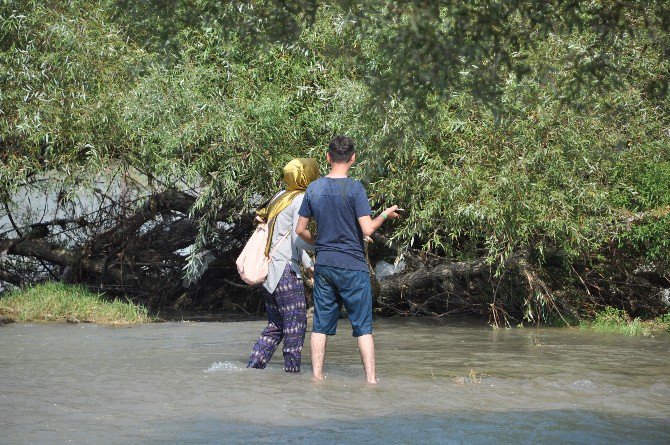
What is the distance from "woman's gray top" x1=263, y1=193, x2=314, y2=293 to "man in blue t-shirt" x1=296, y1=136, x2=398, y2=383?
444 mm

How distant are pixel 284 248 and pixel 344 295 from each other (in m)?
0.83

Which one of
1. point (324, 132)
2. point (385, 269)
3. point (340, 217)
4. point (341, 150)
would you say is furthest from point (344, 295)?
point (385, 269)

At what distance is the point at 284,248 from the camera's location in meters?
8.85

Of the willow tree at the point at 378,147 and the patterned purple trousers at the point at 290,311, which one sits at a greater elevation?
the willow tree at the point at 378,147

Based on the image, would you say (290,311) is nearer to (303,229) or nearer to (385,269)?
(303,229)

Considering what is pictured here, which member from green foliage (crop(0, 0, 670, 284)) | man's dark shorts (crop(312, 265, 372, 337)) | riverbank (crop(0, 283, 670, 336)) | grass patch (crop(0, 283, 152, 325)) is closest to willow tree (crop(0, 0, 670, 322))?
green foliage (crop(0, 0, 670, 284))

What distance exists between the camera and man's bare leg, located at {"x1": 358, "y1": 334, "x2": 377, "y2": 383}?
827cm

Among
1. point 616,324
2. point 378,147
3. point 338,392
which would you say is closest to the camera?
point 338,392

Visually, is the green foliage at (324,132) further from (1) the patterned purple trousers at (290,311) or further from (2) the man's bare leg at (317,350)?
(2) the man's bare leg at (317,350)

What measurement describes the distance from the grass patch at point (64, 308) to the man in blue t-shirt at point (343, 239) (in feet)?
20.1

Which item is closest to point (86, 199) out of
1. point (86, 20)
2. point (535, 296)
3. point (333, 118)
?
point (86, 20)

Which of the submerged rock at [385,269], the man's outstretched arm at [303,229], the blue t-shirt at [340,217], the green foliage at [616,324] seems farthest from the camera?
the submerged rock at [385,269]

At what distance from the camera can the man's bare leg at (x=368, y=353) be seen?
8273 mm

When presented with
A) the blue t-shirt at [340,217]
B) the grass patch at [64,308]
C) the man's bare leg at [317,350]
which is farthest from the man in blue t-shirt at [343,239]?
the grass patch at [64,308]
